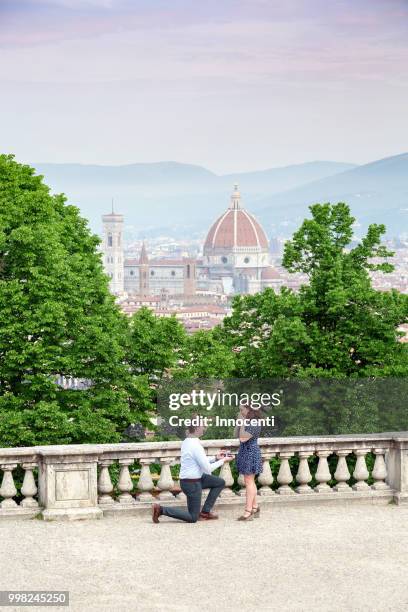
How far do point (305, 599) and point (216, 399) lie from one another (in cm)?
1820

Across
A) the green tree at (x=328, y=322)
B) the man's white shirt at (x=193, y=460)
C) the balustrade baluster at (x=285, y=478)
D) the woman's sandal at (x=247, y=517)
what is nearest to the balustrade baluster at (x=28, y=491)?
the man's white shirt at (x=193, y=460)

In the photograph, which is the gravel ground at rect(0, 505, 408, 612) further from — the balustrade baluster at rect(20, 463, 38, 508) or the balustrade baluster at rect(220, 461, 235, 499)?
the balustrade baluster at rect(220, 461, 235, 499)

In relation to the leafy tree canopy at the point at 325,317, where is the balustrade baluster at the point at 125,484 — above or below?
below

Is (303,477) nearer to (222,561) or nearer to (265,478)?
(265,478)

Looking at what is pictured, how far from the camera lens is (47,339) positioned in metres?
25.8

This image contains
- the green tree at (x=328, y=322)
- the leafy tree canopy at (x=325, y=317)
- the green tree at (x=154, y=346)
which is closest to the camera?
the green tree at (x=328, y=322)

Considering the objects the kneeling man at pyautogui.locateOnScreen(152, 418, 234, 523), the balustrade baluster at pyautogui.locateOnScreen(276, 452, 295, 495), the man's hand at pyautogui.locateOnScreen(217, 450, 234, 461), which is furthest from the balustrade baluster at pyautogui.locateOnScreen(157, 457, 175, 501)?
the balustrade baluster at pyautogui.locateOnScreen(276, 452, 295, 495)

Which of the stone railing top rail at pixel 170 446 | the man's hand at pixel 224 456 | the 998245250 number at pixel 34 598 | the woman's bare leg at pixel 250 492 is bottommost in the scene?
the 998245250 number at pixel 34 598

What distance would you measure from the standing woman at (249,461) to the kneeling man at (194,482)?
0.82ft

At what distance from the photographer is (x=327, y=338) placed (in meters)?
27.6

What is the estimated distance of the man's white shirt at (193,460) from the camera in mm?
12328

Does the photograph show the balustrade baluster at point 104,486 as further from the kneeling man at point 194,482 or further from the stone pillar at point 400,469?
the stone pillar at point 400,469

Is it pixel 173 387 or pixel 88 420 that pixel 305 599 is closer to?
pixel 88 420

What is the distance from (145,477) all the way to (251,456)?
1.13 meters
